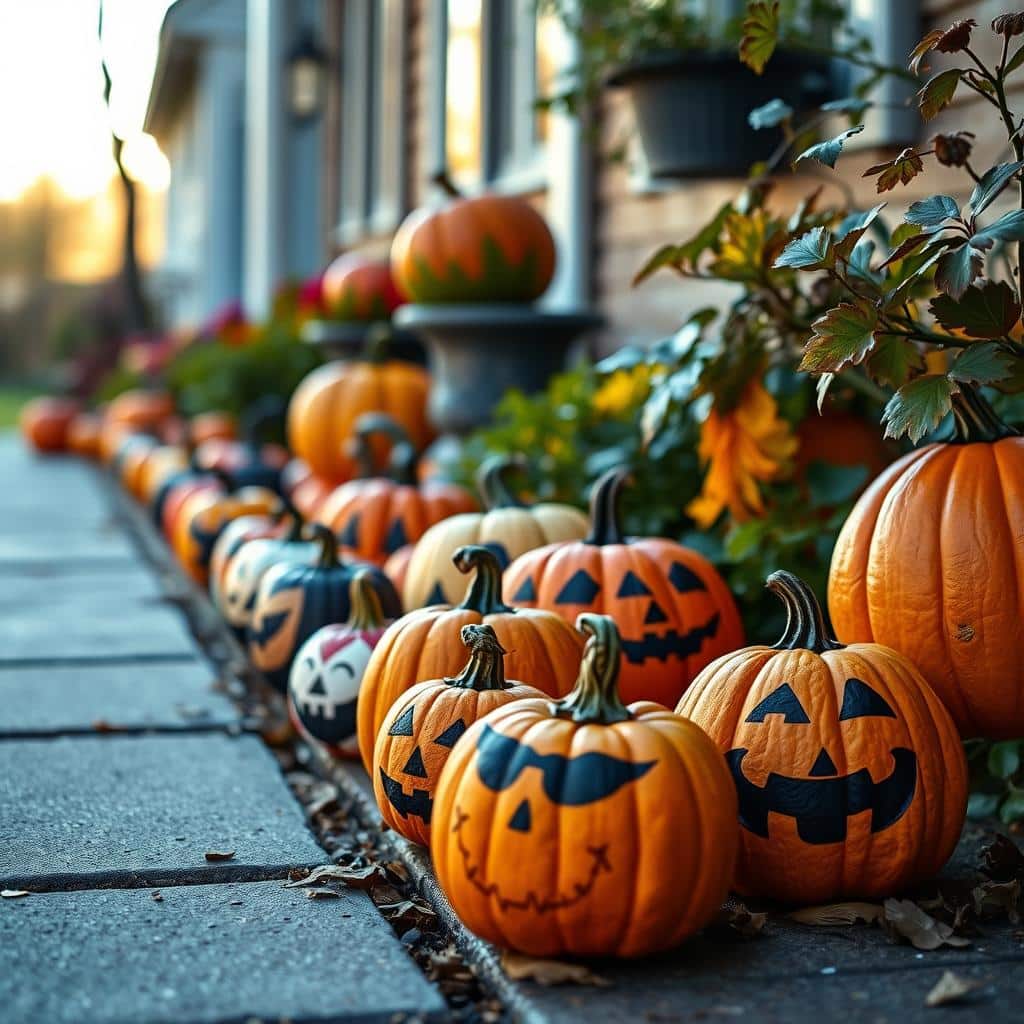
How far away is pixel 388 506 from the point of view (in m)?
4.21

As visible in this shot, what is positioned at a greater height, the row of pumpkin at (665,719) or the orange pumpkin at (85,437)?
the row of pumpkin at (665,719)

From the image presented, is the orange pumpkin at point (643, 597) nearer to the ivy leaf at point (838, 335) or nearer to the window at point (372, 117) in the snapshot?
the ivy leaf at point (838, 335)

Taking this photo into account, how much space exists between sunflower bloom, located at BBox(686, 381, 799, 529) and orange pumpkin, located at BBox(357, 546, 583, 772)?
2.28 feet

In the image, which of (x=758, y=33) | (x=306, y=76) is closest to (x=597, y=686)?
(x=758, y=33)

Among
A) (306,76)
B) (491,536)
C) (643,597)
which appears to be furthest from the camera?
(306,76)

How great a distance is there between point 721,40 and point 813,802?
2.91 meters

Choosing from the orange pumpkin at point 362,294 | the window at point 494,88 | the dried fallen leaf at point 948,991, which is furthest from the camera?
the orange pumpkin at point 362,294

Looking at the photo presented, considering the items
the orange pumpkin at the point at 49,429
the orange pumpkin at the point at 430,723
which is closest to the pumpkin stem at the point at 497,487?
the orange pumpkin at the point at 430,723

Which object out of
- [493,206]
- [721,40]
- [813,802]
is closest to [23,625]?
[493,206]

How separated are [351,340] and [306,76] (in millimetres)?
3809

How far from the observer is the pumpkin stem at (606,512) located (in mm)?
2926

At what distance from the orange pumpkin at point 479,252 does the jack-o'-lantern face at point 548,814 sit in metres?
3.83

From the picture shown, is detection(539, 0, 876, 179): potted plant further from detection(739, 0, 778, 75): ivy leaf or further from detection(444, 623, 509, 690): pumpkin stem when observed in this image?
detection(444, 623, 509, 690): pumpkin stem

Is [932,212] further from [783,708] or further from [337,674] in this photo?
[337,674]
